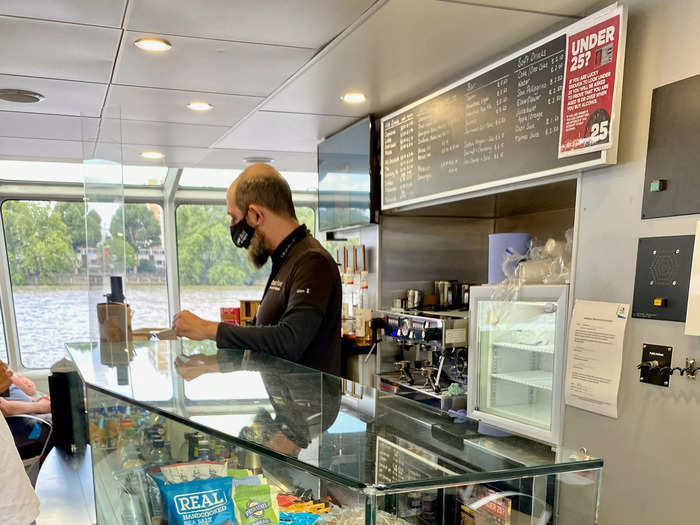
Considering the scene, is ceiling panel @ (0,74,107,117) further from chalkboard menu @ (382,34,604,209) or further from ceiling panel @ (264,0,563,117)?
chalkboard menu @ (382,34,604,209)

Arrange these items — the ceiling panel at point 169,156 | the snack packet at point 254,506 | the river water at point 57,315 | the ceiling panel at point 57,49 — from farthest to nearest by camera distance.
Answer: the river water at point 57,315, the ceiling panel at point 169,156, the ceiling panel at point 57,49, the snack packet at point 254,506

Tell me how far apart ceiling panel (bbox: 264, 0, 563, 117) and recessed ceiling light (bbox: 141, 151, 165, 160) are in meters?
2.08

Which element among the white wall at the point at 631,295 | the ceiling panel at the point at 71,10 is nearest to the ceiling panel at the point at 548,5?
the white wall at the point at 631,295

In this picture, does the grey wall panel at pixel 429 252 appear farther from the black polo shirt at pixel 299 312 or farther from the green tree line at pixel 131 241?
the green tree line at pixel 131 241

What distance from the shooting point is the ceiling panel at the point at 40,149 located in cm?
450

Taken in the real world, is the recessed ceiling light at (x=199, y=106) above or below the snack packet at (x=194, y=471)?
above

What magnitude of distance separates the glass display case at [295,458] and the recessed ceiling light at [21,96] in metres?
2.23

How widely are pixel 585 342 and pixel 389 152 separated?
1809 mm

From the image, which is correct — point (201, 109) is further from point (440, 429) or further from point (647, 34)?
point (440, 429)

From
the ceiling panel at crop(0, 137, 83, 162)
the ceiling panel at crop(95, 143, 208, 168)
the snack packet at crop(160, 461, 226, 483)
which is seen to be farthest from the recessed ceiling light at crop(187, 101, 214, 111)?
the snack packet at crop(160, 461, 226, 483)

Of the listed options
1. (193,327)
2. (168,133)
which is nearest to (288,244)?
(193,327)

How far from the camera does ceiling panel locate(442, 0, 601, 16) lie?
6.62 feet

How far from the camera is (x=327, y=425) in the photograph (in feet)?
3.33

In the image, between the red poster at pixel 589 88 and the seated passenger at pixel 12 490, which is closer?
the seated passenger at pixel 12 490
